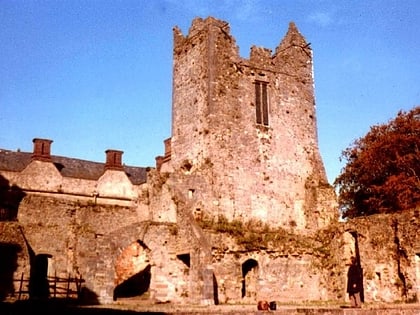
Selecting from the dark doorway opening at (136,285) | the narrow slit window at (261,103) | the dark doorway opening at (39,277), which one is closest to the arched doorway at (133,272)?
the dark doorway opening at (136,285)

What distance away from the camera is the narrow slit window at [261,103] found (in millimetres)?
24141

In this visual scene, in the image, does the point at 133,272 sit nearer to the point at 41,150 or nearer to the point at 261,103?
the point at 261,103

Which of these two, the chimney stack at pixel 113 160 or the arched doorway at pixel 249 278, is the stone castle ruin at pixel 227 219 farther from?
the chimney stack at pixel 113 160

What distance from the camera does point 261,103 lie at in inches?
958

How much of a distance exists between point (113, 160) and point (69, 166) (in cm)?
320

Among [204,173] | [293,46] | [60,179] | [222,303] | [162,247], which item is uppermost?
[293,46]

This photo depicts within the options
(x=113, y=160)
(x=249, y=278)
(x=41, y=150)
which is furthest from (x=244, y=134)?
(x=41, y=150)

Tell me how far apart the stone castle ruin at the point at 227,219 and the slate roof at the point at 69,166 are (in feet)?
35.6

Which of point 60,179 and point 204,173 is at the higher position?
point 60,179

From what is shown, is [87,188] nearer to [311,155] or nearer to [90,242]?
[90,242]

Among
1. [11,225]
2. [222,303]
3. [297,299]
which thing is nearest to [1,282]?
[11,225]

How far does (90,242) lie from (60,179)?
1368cm

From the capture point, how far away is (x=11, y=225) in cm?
2269

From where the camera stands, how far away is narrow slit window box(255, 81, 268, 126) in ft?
79.2
